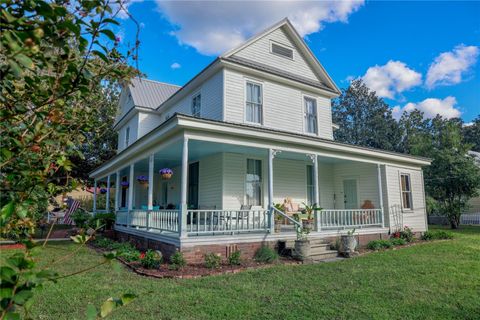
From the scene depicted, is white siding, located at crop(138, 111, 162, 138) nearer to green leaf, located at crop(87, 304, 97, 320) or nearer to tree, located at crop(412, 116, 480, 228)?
green leaf, located at crop(87, 304, 97, 320)

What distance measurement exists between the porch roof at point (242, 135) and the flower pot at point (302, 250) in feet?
11.0

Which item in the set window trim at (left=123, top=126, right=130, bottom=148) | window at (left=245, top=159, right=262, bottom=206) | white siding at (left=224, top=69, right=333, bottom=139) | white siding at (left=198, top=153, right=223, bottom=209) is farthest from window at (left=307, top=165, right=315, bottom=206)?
window trim at (left=123, top=126, right=130, bottom=148)

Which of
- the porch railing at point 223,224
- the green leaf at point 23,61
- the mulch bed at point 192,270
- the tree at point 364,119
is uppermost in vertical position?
the tree at point 364,119

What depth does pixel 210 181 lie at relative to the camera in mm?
12695

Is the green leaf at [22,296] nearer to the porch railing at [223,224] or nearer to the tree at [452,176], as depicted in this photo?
the porch railing at [223,224]

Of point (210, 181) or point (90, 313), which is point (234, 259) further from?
point (90, 313)

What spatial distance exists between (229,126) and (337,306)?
19.0 feet

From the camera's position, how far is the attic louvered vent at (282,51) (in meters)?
14.2

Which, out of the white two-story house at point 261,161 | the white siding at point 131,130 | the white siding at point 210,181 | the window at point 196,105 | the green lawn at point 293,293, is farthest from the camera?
the white siding at point 131,130

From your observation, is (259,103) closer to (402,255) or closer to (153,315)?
(402,255)

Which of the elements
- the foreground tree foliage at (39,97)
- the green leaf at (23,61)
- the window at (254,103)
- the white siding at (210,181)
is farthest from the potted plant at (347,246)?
the green leaf at (23,61)

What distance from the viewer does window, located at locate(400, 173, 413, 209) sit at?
14.9m

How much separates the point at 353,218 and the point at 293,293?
24.8 ft

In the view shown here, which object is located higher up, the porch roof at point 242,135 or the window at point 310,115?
the window at point 310,115
